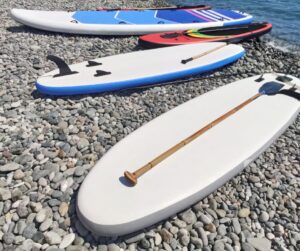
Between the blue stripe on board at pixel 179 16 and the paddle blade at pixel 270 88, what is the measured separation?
404 cm

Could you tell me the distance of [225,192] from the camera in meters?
3.76

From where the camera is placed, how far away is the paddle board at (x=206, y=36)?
740 cm

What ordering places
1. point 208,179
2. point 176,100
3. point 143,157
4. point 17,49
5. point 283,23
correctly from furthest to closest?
point 283,23, point 17,49, point 176,100, point 143,157, point 208,179

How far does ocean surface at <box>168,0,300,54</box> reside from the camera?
1042cm

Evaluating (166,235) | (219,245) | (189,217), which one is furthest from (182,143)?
(219,245)

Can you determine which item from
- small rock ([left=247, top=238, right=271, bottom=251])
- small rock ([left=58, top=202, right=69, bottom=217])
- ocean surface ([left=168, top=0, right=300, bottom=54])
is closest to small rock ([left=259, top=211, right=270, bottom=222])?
small rock ([left=247, top=238, right=271, bottom=251])

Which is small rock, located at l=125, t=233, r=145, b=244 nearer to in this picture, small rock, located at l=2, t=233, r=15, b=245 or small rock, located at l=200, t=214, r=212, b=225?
small rock, located at l=200, t=214, r=212, b=225

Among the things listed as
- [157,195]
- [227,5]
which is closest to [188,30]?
[157,195]

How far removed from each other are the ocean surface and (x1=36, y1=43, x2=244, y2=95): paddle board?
425cm

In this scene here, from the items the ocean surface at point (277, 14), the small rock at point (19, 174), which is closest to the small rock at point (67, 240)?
A: the small rock at point (19, 174)

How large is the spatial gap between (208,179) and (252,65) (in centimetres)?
434

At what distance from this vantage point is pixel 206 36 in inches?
308

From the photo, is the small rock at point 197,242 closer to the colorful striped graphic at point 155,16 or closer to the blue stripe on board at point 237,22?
the colorful striped graphic at point 155,16

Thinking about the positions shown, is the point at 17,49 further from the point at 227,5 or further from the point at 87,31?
the point at 227,5
